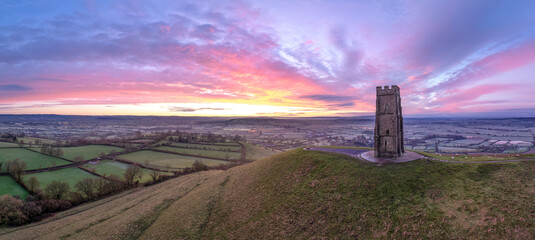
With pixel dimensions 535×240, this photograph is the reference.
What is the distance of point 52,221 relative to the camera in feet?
145

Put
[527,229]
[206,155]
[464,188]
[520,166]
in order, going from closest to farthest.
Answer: [527,229] < [464,188] < [520,166] < [206,155]

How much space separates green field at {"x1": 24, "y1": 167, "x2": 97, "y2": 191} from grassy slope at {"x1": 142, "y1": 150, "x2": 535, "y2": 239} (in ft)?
152

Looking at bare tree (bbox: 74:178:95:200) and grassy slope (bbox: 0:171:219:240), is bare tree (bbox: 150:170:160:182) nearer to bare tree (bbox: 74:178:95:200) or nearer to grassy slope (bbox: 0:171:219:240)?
bare tree (bbox: 74:178:95:200)

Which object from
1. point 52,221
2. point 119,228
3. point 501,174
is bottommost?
point 52,221

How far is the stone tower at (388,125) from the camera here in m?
33.6

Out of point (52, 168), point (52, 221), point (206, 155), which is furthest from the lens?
point (206, 155)

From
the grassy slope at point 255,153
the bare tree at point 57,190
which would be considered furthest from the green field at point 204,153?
the bare tree at point 57,190

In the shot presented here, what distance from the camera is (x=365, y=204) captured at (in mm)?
24500

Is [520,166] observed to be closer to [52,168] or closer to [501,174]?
[501,174]

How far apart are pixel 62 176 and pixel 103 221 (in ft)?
134

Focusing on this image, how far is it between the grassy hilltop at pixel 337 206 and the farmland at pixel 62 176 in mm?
22271

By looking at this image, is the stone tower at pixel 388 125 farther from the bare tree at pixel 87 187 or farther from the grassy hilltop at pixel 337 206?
Answer: the bare tree at pixel 87 187

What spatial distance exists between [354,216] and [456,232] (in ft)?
27.1

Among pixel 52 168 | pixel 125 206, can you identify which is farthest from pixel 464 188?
pixel 52 168
